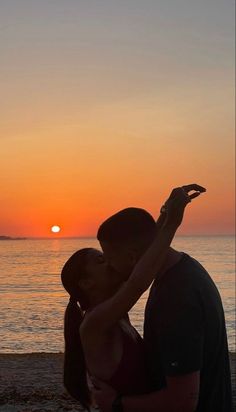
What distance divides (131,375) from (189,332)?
14.8 inches

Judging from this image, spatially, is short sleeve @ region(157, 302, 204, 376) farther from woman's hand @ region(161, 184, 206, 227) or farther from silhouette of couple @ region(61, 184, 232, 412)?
woman's hand @ region(161, 184, 206, 227)

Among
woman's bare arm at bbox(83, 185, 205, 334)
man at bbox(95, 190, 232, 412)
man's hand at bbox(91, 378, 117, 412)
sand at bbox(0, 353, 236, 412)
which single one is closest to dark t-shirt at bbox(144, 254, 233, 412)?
man at bbox(95, 190, 232, 412)

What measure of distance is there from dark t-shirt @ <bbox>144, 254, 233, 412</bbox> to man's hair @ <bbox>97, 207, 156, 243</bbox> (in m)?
0.22

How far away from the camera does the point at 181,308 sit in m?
2.45

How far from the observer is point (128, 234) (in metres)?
2.61

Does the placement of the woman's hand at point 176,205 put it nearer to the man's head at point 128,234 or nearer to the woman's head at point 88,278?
the man's head at point 128,234

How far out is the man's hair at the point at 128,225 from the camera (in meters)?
2.61

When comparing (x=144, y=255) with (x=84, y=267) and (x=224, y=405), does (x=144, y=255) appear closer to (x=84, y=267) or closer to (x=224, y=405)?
(x=84, y=267)

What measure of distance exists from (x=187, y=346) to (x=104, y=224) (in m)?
0.64

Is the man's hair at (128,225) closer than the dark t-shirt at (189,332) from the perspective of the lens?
No

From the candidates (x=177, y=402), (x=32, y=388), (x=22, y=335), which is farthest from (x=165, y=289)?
(x=22, y=335)

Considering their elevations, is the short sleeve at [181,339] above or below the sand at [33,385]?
above

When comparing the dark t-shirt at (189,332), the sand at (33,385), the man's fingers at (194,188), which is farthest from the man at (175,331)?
the sand at (33,385)

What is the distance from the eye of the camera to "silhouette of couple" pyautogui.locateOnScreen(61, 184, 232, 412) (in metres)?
2.45
